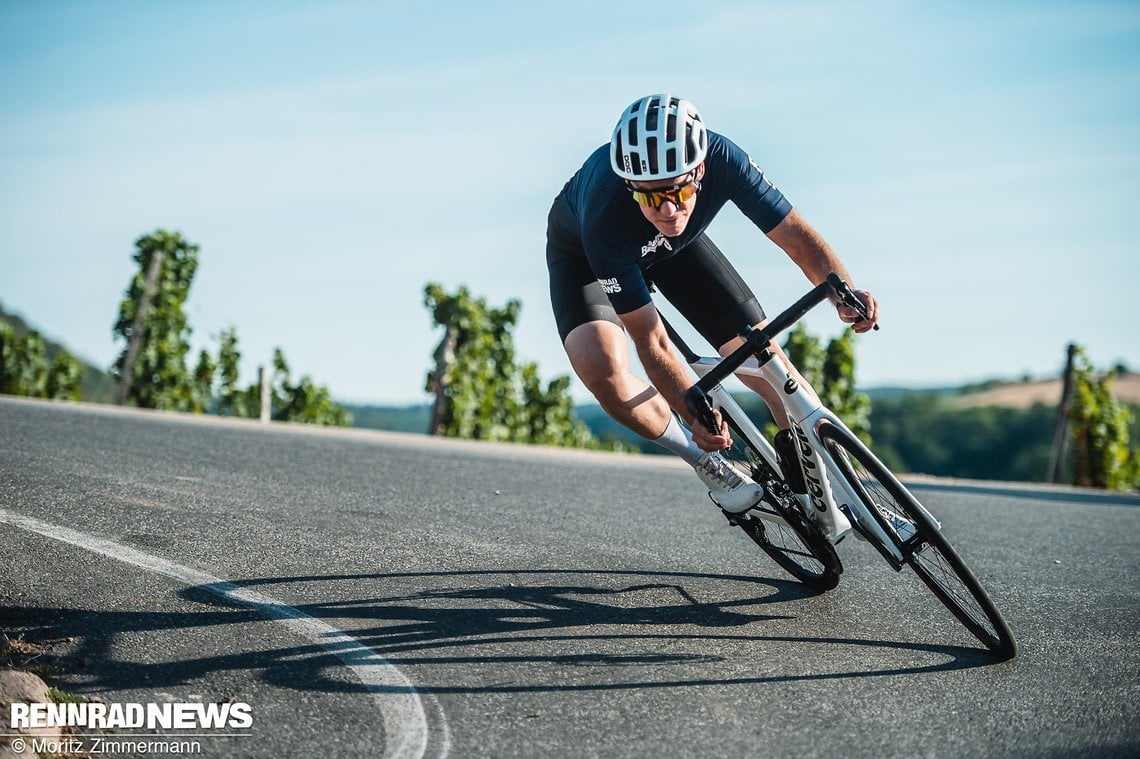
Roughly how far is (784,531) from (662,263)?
157cm

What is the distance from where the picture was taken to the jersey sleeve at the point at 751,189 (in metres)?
5.12

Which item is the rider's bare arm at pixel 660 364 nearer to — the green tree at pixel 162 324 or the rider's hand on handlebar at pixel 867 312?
the rider's hand on handlebar at pixel 867 312

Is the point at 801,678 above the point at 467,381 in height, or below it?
below

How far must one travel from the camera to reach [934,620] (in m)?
5.12

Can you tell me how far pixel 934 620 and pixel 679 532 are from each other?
2.15 m

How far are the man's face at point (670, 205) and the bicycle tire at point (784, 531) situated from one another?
1.11 m

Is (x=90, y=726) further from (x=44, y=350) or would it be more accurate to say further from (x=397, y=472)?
(x=44, y=350)

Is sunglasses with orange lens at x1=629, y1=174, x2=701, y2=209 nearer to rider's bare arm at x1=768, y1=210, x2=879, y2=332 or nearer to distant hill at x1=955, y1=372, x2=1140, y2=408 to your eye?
rider's bare arm at x1=768, y1=210, x2=879, y2=332

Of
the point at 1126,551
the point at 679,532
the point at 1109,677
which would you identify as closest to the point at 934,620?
the point at 1109,677

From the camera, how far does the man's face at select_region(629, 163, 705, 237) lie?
4.79 m

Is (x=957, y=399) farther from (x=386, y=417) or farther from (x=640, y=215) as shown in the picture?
(x=640, y=215)

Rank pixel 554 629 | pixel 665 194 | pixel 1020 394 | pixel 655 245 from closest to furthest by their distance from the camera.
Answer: pixel 554 629 < pixel 665 194 < pixel 655 245 < pixel 1020 394

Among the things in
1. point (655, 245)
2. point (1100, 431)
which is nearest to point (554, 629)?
point (655, 245)

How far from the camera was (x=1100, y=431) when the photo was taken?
22.1 metres
